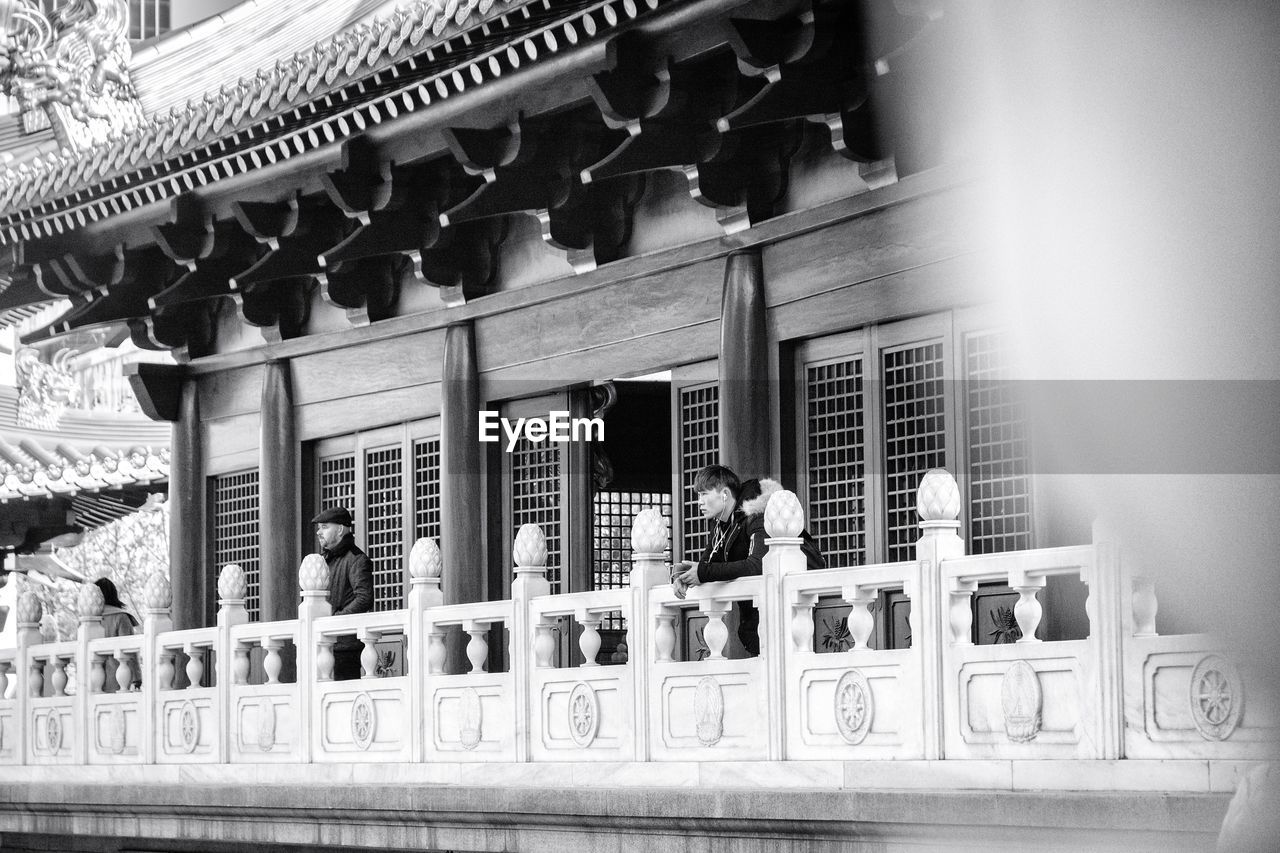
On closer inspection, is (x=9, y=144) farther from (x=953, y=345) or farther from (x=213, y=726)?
(x=953, y=345)

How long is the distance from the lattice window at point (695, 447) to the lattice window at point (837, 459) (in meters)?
0.78

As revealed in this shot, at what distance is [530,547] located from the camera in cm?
892

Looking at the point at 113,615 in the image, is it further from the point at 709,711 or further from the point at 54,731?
the point at 709,711

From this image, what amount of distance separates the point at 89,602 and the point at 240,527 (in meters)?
2.39

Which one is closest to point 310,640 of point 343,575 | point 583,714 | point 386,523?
point 343,575

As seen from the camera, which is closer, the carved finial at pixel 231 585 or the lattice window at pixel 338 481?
the carved finial at pixel 231 585

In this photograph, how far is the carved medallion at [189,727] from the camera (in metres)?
11.5

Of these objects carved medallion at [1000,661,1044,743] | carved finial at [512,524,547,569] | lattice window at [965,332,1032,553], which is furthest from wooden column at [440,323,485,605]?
carved medallion at [1000,661,1044,743]

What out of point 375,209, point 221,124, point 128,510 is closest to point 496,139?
point 375,209

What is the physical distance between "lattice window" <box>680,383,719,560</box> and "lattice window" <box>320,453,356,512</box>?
11.7ft

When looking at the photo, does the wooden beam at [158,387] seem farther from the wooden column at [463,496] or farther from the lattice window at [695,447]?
the lattice window at [695,447]

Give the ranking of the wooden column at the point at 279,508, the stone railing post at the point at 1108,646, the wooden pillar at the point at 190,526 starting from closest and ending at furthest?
the stone railing post at the point at 1108,646, the wooden column at the point at 279,508, the wooden pillar at the point at 190,526

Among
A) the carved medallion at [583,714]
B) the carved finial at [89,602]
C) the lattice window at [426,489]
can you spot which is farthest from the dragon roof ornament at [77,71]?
the carved medallion at [583,714]

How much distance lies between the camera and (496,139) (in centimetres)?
1077
